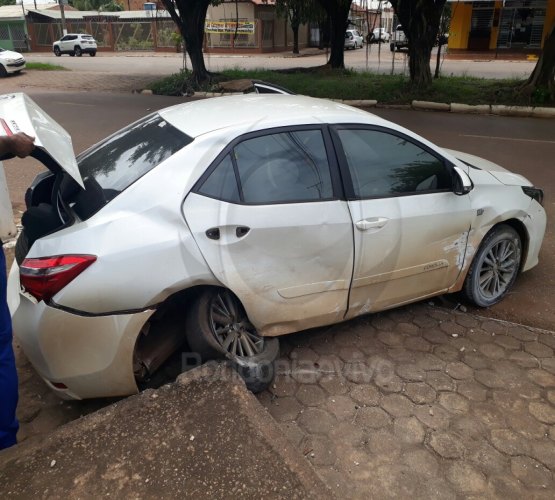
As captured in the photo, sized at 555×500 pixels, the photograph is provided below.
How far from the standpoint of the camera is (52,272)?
248 centimetres

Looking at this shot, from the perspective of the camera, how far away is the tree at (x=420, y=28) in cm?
1286

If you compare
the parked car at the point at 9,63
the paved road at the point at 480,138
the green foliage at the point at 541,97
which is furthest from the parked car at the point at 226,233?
the parked car at the point at 9,63

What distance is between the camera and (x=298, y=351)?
3.51m

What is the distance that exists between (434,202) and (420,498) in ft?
5.88

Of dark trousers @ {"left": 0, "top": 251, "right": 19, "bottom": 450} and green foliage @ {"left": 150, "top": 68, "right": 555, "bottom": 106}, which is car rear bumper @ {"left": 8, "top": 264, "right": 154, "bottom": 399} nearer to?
dark trousers @ {"left": 0, "top": 251, "right": 19, "bottom": 450}

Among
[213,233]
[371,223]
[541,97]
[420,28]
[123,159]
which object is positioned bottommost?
[541,97]

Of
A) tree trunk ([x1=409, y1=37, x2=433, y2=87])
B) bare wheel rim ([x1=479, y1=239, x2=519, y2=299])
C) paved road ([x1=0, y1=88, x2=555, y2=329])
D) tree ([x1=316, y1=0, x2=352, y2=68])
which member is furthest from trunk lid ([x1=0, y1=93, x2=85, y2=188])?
tree ([x1=316, y1=0, x2=352, y2=68])

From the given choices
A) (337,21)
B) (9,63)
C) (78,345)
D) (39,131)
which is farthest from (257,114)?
(9,63)

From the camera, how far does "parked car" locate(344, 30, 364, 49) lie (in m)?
40.3

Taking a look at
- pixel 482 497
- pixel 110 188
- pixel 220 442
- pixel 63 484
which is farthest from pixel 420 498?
pixel 110 188

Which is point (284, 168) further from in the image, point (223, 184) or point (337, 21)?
point (337, 21)

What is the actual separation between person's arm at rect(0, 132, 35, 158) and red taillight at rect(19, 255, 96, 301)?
1.71ft

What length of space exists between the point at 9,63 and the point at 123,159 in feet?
75.3

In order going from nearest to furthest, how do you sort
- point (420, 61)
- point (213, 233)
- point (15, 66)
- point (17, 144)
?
1. point (17, 144)
2. point (213, 233)
3. point (420, 61)
4. point (15, 66)
